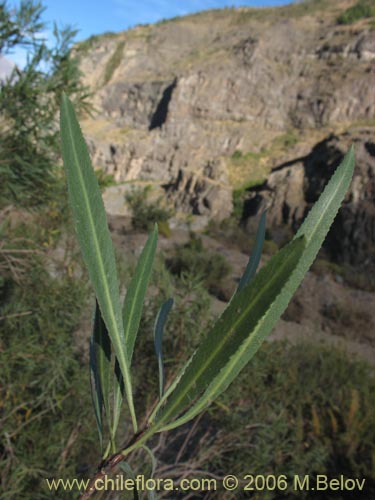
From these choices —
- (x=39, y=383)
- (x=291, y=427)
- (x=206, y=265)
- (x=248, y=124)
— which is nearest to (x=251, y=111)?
(x=248, y=124)

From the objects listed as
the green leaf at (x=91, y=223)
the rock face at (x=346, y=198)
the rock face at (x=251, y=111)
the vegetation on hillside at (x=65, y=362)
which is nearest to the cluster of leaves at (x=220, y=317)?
the green leaf at (x=91, y=223)

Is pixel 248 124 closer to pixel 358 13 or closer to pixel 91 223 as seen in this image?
pixel 358 13

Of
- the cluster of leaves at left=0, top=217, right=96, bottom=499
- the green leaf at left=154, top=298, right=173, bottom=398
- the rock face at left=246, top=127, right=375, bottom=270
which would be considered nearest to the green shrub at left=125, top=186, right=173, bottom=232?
the rock face at left=246, top=127, right=375, bottom=270

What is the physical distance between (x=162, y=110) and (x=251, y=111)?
6163 millimetres

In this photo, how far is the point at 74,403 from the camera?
6.89 ft

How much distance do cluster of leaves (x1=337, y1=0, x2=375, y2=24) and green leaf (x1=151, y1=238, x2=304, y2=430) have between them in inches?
1245

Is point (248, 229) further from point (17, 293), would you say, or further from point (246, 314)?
point (246, 314)

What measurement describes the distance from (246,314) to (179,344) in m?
2.21

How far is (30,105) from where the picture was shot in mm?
2170

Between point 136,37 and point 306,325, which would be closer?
point 306,325

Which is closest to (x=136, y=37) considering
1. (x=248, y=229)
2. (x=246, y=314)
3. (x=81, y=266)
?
(x=248, y=229)

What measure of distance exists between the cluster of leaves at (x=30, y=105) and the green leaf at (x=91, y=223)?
1.97 metres

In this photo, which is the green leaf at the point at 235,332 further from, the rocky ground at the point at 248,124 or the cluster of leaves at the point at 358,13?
the cluster of leaves at the point at 358,13

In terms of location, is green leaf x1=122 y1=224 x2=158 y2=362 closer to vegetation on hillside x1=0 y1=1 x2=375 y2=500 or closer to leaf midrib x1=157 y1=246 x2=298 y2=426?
leaf midrib x1=157 y1=246 x2=298 y2=426
